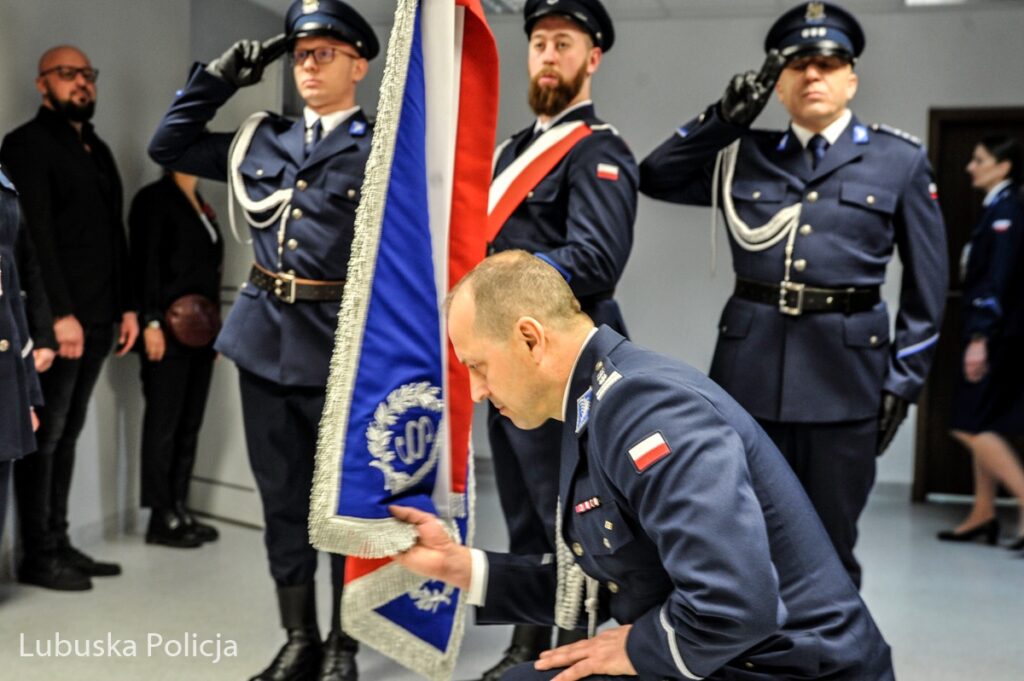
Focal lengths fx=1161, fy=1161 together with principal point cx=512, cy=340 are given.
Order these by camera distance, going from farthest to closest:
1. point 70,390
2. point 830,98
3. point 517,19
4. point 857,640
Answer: point 517,19 < point 70,390 < point 830,98 < point 857,640

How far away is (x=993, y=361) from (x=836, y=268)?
2320 millimetres

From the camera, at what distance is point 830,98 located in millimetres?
2566

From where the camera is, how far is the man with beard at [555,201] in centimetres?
255

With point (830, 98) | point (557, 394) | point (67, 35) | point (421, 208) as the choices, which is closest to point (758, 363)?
point (830, 98)

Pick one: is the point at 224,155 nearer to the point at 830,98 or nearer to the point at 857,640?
the point at 830,98

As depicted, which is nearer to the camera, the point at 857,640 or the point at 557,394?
the point at 857,640

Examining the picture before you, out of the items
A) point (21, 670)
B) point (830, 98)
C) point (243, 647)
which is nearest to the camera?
point (830, 98)

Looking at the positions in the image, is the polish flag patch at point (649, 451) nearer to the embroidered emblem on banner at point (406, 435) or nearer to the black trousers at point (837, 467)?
the embroidered emblem on banner at point (406, 435)

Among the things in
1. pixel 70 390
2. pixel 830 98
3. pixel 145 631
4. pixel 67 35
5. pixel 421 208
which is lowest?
pixel 145 631

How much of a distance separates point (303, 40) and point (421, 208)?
2.73ft

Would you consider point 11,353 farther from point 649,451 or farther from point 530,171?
point 649,451

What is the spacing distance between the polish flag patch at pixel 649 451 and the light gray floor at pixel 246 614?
1.68 m

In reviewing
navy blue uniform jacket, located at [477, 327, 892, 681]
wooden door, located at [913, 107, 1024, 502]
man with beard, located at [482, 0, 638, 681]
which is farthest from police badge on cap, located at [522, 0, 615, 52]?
wooden door, located at [913, 107, 1024, 502]

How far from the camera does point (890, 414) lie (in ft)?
8.42
